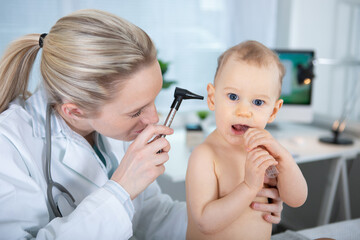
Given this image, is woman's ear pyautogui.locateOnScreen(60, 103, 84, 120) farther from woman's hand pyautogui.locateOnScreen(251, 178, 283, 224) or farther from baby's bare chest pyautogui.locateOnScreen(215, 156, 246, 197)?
woman's hand pyautogui.locateOnScreen(251, 178, 283, 224)

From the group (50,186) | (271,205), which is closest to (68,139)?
(50,186)

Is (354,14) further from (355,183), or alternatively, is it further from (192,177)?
(192,177)

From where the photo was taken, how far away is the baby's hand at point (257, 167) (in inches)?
35.2

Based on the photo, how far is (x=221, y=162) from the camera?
0.99 m

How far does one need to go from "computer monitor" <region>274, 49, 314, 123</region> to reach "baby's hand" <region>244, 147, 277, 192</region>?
165 centimetres

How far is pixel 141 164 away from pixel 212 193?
20 centimetres

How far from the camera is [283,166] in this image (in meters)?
0.95

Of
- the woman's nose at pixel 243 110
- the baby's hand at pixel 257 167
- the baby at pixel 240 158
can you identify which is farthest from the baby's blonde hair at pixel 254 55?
the baby's hand at pixel 257 167

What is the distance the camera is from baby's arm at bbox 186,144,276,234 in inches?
35.4

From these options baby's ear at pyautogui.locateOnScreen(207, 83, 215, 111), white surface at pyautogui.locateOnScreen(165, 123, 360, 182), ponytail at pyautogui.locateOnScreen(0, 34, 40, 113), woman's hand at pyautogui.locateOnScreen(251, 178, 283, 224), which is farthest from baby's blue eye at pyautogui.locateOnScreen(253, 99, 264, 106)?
white surface at pyautogui.locateOnScreen(165, 123, 360, 182)

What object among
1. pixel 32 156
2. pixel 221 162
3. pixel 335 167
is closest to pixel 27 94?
pixel 32 156

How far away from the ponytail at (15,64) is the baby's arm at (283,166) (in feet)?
2.37

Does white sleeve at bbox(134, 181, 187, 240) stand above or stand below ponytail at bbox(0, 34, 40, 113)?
below

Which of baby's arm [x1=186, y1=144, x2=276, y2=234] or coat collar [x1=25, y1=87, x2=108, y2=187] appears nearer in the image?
baby's arm [x1=186, y1=144, x2=276, y2=234]
